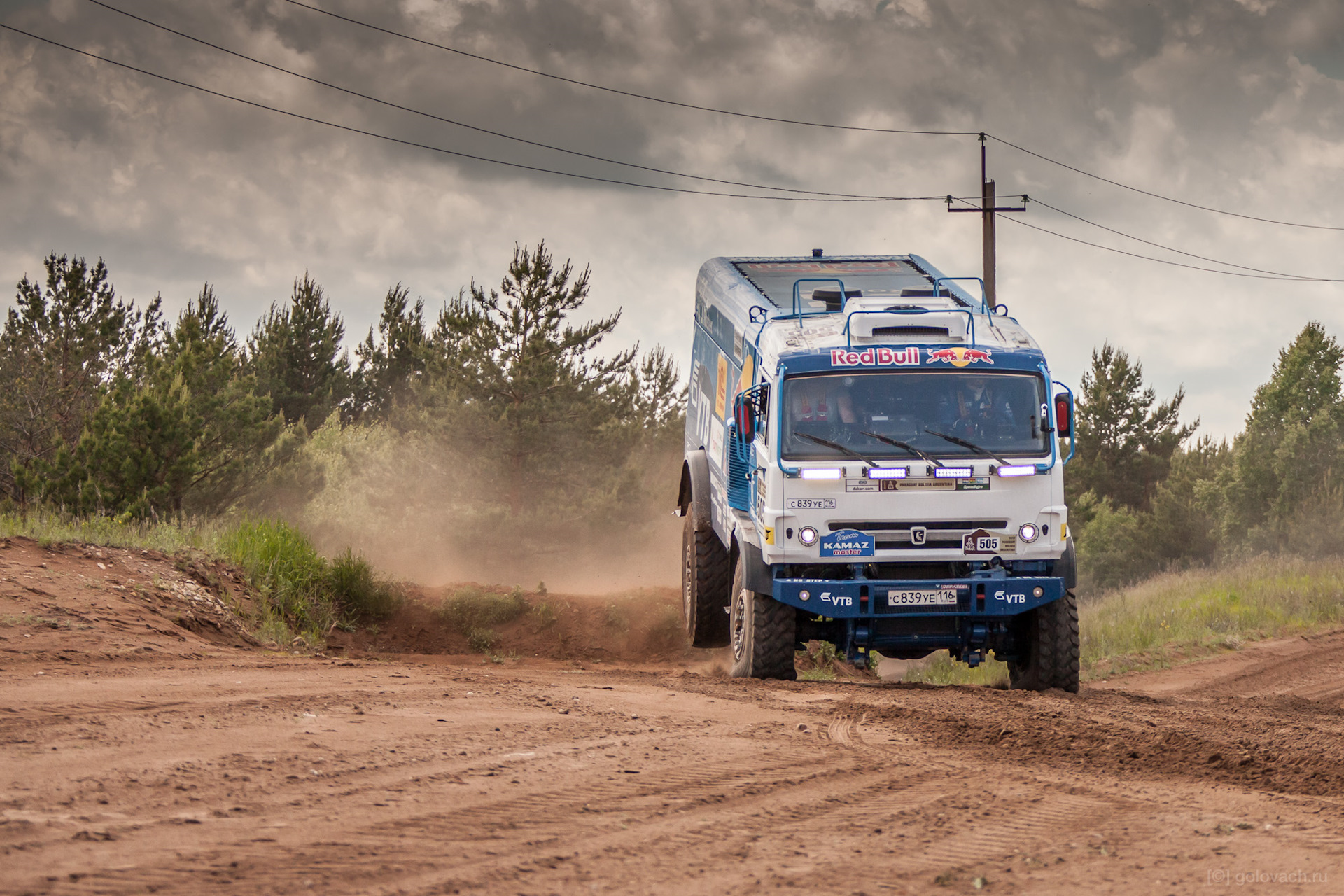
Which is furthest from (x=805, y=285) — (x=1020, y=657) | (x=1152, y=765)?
(x=1152, y=765)

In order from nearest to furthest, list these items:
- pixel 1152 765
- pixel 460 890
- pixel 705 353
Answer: pixel 460 890, pixel 1152 765, pixel 705 353

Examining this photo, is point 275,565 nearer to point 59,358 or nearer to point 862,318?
point 862,318

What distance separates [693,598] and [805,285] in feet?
11.9

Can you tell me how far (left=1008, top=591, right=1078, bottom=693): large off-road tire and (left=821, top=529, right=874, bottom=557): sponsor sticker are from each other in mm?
1738

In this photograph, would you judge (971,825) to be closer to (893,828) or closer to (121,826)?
(893,828)

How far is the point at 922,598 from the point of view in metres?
10.2

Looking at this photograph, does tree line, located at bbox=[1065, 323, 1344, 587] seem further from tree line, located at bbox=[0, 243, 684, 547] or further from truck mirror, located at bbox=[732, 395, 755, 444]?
truck mirror, located at bbox=[732, 395, 755, 444]

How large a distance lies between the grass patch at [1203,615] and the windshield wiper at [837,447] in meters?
7.06

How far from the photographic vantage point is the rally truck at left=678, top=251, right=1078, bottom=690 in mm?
10172

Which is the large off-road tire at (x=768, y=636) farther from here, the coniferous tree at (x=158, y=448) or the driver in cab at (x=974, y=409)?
the coniferous tree at (x=158, y=448)

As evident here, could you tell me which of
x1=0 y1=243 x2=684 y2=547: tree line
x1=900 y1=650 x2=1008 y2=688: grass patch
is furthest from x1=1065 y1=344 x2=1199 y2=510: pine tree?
x1=900 y1=650 x2=1008 y2=688: grass patch

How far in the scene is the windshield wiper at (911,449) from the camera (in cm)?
1012

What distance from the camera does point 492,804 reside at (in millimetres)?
5473

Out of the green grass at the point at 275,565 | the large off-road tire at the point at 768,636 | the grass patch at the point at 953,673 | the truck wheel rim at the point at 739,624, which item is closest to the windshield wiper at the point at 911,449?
the large off-road tire at the point at 768,636
